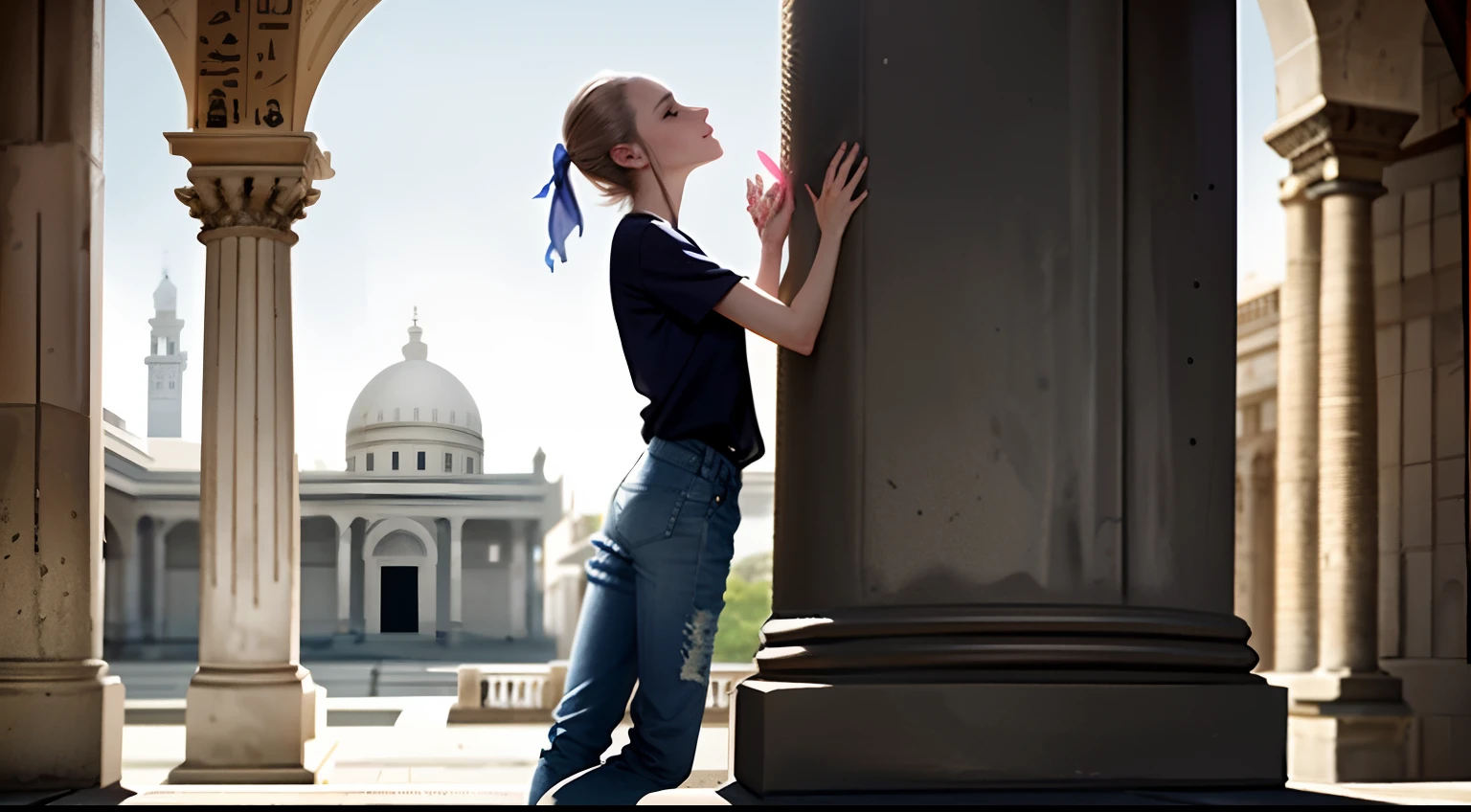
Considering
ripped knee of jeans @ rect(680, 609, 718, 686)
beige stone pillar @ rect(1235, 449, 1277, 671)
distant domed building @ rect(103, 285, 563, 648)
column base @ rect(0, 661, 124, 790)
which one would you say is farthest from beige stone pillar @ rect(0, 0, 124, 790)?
distant domed building @ rect(103, 285, 563, 648)

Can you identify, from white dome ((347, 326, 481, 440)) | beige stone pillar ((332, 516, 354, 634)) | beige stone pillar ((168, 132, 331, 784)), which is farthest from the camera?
white dome ((347, 326, 481, 440))

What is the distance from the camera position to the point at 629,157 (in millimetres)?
2883

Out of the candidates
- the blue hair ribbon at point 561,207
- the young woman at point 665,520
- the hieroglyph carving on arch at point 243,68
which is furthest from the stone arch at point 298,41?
the young woman at point 665,520

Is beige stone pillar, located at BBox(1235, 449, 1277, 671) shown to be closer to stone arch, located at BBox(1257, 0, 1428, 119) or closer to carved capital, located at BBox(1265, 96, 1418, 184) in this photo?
carved capital, located at BBox(1265, 96, 1418, 184)

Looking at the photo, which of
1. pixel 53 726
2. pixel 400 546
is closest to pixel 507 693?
pixel 53 726

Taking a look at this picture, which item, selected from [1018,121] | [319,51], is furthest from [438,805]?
[319,51]

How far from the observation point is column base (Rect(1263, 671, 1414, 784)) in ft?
30.0

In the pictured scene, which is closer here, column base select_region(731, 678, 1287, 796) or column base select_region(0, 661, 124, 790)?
column base select_region(731, 678, 1287, 796)

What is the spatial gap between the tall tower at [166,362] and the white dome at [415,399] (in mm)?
22247

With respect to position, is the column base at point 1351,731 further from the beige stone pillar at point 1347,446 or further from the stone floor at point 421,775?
the stone floor at point 421,775

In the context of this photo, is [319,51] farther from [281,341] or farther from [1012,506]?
[1012,506]

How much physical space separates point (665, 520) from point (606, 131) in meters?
0.81

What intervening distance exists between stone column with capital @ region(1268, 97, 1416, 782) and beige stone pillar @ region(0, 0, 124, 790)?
711 centimetres

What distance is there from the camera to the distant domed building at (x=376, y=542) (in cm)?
5422
